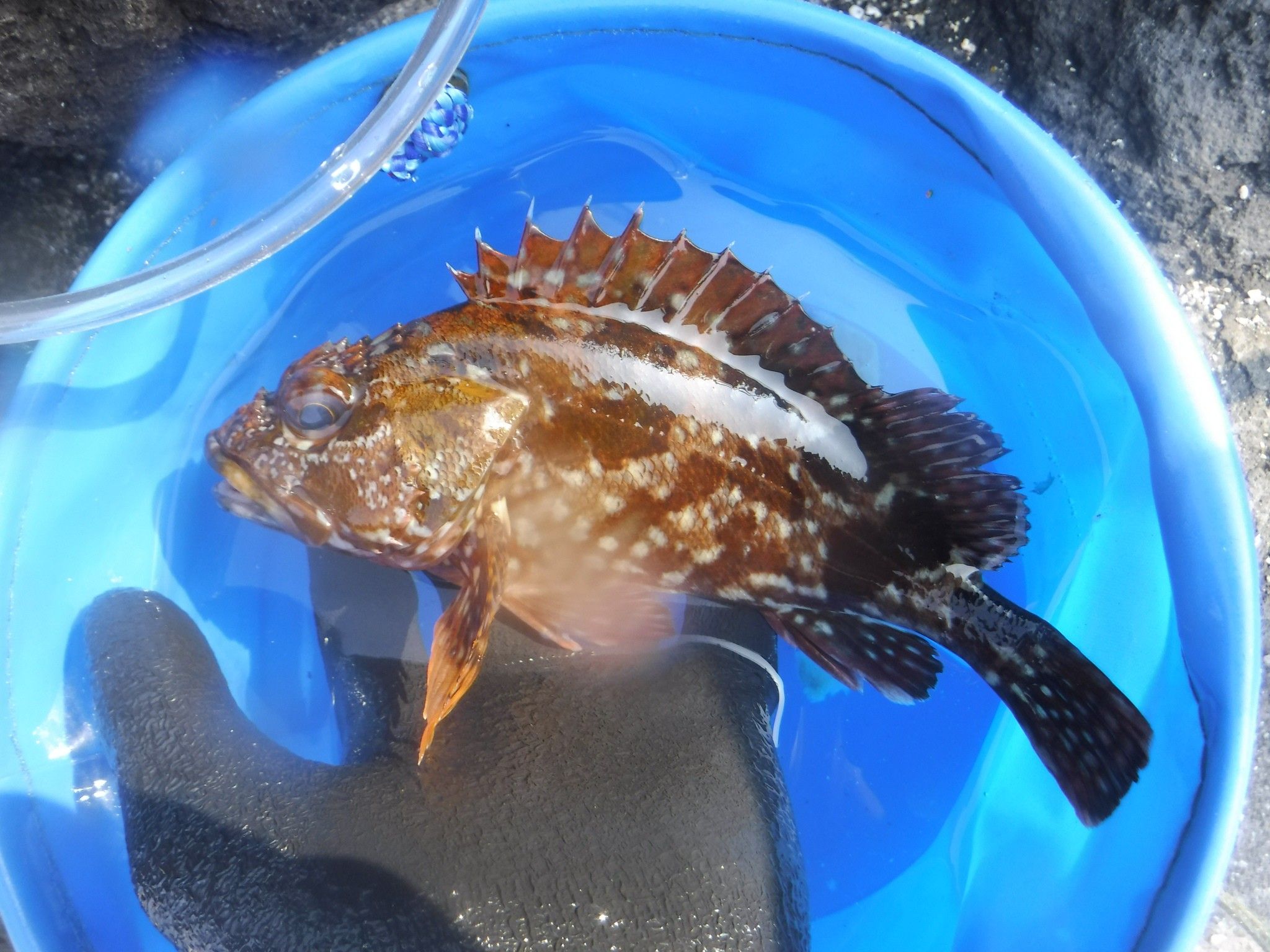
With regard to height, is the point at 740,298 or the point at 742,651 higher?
the point at 740,298

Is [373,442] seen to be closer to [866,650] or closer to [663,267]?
[663,267]

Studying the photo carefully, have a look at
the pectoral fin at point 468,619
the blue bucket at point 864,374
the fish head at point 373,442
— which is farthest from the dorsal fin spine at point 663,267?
the blue bucket at point 864,374

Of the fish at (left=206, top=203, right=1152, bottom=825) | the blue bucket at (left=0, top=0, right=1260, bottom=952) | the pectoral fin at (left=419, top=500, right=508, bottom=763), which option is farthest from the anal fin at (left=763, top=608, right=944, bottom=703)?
the pectoral fin at (left=419, top=500, right=508, bottom=763)

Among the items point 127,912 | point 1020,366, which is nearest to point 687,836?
point 127,912

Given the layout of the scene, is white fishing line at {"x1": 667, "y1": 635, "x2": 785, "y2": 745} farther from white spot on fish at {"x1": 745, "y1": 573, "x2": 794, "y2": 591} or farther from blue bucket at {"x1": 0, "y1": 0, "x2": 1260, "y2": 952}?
white spot on fish at {"x1": 745, "y1": 573, "x2": 794, "y2": 591}

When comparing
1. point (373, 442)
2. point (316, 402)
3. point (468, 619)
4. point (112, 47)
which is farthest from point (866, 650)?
point (112, 47)

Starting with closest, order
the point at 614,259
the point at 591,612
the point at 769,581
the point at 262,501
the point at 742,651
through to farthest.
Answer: the point at 614,259
the point at 262,501
the point at 769,581
the point at 591,612
the point at 742,651
